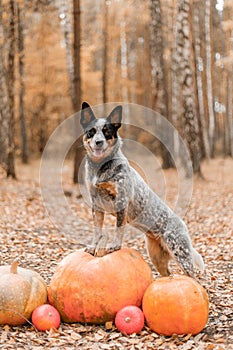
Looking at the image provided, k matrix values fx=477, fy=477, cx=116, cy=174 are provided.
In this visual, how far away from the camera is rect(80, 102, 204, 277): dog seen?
517cm

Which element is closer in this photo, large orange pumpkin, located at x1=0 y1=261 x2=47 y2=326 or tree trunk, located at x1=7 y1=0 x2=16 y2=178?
large orange pumpkin, located at x1=0 y1=261 x2=47 y2=326

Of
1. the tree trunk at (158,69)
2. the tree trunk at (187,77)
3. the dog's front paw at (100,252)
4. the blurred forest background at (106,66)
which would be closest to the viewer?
the dog's front paw at (100,252)

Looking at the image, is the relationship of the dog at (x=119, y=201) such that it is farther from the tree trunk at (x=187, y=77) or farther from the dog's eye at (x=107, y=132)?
the tree trunk at (x=187, y=77)

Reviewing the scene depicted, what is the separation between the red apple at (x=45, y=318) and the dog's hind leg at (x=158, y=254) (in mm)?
1420

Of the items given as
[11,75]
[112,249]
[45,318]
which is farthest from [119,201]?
[11,75]

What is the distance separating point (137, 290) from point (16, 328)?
1328 millimetres

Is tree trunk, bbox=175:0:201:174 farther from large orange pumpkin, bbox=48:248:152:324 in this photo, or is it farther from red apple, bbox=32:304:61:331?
red apple, bbox=32:304:61:331

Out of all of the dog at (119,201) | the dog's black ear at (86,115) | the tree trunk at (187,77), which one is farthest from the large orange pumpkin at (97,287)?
the tree trunk at (187,77)

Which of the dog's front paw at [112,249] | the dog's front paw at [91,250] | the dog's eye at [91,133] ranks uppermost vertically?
the dog's eye at [91,133]

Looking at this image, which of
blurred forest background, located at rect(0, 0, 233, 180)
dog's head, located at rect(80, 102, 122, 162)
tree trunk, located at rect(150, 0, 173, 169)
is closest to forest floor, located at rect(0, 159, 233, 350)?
dog's head, located at rect(80, 102, 122, 162)

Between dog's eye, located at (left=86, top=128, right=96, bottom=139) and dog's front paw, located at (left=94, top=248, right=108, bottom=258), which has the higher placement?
dog's eye, located at (left=86, top=128, right=96, bottom=139)

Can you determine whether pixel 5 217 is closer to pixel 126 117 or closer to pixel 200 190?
pixel 200 190

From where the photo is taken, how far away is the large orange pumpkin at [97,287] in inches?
198

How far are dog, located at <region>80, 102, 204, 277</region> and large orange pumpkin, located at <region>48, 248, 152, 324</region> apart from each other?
0.24 metres
